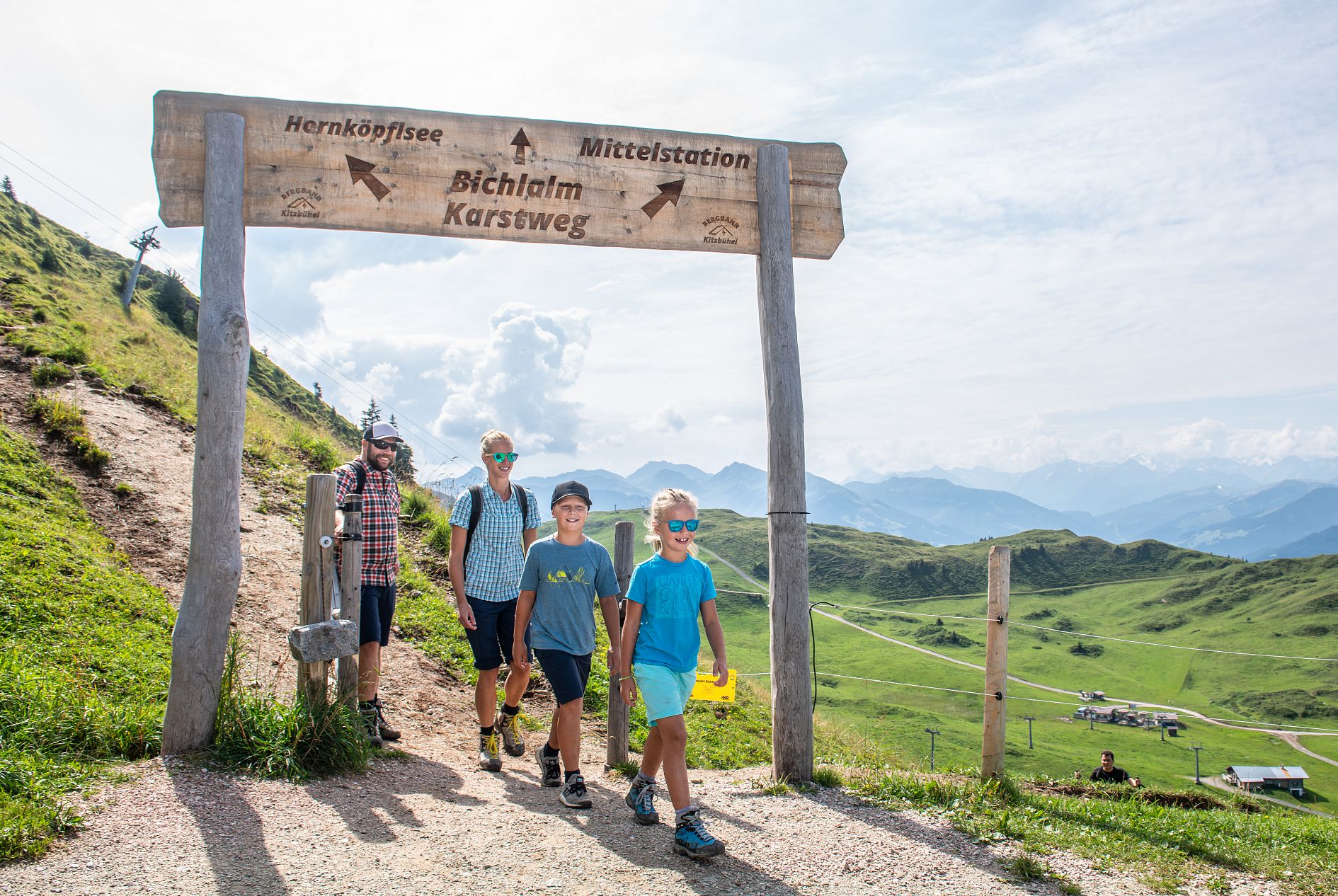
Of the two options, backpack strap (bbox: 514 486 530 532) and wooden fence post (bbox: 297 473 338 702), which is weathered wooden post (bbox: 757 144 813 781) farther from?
wooden fence post (bbox: 297 473 338 702)

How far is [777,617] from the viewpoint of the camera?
6.73 meters

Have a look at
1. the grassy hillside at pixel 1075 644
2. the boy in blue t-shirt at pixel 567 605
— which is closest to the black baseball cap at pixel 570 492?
the boy in blue t-shirt at pixel 567 605

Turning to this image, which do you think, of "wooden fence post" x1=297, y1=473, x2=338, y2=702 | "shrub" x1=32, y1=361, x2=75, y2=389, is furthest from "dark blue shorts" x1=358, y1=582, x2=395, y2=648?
"shrub" x1=32, y1=361, x2=75, y2=389

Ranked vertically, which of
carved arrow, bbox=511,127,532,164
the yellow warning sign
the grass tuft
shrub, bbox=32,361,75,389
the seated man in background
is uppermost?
carved arrow, bbox=511,127,532,164

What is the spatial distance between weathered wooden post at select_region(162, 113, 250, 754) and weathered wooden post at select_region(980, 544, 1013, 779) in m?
5.97

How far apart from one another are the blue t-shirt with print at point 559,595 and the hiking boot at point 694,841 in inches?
50.4

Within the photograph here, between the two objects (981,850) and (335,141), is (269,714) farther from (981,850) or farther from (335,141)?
(981,850)

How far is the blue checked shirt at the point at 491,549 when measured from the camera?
6.32 metres

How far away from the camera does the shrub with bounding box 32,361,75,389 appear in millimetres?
12750

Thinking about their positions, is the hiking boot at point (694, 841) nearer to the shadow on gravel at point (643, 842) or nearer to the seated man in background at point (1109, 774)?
the shadow on gravel at point (643, 842)

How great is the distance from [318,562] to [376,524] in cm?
66

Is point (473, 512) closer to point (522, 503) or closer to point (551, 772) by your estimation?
point (522, 503)

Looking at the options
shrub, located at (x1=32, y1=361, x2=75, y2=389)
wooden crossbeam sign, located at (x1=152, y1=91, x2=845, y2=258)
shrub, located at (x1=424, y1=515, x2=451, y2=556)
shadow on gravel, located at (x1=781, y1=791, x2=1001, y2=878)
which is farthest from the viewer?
shrub, located at (x1=424, y1=515, x2=451, y2=556)

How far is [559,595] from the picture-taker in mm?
5469
